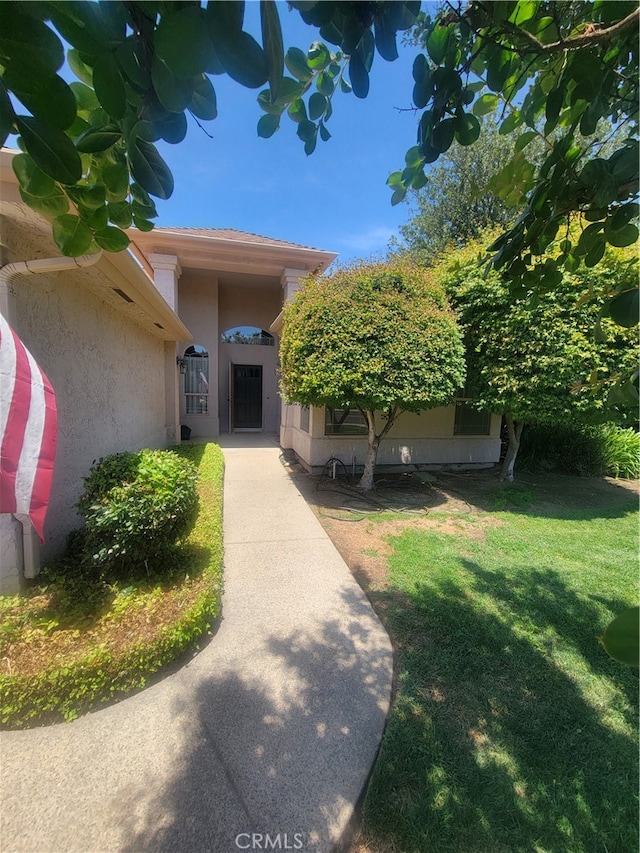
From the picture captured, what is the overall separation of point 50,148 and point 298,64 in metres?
0.89

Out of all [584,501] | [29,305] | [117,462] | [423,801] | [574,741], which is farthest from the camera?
[584,501]

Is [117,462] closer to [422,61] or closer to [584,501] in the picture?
[422,61]

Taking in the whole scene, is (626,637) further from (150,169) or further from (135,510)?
(135,510)

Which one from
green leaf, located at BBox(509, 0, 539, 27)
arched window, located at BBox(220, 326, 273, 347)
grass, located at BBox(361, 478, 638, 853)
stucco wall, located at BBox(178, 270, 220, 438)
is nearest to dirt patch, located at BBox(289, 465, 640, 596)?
grass, located at BBox(361, 478, 638, 853)

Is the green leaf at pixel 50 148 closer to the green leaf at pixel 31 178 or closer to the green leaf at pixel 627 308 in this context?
the green leaf at pixel 31 178

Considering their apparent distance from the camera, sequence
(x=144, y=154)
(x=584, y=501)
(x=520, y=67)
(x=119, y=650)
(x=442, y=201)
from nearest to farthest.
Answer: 1. (x=144, y=154)
2. (x=520, y=67)
3. (x=119, y=650)
4. (x=584, y=501)
5. (x=442, y=201)

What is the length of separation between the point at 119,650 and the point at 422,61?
137 inches

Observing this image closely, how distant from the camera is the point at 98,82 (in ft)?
2.24

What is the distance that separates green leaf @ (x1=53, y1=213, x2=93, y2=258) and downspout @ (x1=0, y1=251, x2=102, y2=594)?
2.11m

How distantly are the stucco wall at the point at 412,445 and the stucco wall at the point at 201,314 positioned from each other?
385 centimetres

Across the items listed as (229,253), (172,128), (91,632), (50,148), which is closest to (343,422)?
(229,253)

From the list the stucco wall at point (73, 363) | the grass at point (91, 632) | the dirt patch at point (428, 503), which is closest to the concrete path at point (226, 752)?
the grass at point (91, 632)

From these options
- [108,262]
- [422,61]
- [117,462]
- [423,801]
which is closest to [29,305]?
[108,262]

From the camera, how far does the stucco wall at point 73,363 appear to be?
3105 millimetres
